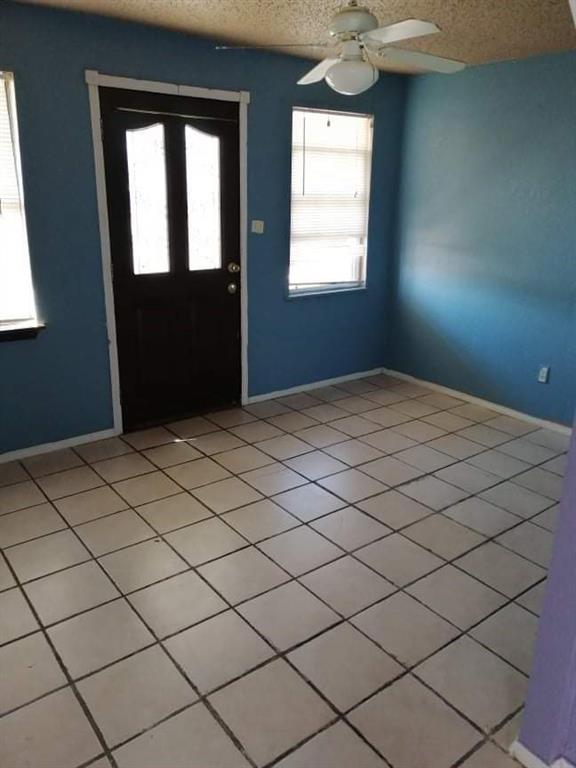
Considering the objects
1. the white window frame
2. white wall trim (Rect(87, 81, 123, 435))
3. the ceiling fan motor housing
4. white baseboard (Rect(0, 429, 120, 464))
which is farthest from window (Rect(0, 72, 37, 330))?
the ceiling fan motor housing

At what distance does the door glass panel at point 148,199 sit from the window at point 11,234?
0.62 metres

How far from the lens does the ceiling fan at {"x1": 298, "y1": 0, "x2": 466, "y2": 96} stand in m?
2.21

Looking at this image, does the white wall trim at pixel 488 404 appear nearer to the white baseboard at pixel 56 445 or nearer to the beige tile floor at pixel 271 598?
the beige tile floor at pixel 271 598

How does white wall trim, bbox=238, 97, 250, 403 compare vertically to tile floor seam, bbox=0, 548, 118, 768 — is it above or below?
above

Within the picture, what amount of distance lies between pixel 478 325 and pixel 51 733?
365 centimetres

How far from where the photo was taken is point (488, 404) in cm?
434

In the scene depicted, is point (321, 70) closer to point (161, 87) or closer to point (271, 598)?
point (161, 87)

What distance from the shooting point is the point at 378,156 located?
455 centimetres

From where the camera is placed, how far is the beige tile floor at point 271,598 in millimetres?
1691

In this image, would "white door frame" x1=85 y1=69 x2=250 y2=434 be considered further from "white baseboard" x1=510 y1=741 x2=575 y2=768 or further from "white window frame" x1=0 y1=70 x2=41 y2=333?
"white baseboard" x1=510 y1=741 x2=575 y2=768

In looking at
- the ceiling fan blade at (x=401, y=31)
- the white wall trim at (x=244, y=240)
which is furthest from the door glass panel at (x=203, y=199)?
the ceiling fan blade at (x=401, y=31)

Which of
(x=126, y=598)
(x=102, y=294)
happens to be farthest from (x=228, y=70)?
(x=126, y=598)

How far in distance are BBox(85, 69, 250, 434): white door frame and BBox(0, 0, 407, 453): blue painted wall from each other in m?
0.04

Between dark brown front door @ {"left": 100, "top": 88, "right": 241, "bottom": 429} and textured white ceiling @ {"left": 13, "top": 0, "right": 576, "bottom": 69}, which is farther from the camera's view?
dark brown front door @ {"left": 100, "top": 88, "right": 241, "bottom": 429}
